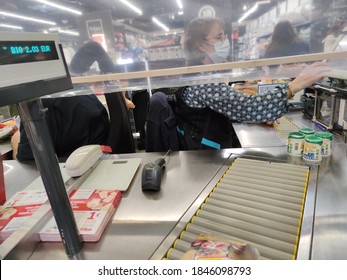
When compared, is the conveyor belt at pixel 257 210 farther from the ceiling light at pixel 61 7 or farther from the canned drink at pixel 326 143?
the ceiling light at pixel 61 7

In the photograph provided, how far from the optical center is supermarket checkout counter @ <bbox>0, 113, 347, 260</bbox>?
0.57m

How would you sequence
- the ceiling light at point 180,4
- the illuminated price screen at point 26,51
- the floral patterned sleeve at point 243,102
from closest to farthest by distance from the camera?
the illuminated price screen at point 26,51 → the ceiling light at point 180,4 → the floral patterned sleeve at point 243,102

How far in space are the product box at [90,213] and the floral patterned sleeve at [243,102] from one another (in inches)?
24.9

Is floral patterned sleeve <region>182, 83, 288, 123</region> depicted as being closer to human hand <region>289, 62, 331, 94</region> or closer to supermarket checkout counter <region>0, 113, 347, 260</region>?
human hand <region>289, 62, 331, 94</region>

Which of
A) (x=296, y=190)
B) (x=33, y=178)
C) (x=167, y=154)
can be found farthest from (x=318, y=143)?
(x=33, y=178)

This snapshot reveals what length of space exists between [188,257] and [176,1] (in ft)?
2.13

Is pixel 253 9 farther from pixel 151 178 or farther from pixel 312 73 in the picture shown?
pixel 151 178

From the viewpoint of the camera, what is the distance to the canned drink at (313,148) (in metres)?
0.86

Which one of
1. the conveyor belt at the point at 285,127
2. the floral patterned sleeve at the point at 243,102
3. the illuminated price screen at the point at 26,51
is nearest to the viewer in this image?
the illuminated price screen at the point at 26,51

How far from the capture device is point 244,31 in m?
0.70

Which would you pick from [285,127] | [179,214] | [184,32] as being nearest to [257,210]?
[179,214]

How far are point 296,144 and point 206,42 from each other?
53 centimetres

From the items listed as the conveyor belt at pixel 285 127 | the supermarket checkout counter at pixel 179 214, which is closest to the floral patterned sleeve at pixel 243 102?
the supermarket checkout counter at pixel 179 214

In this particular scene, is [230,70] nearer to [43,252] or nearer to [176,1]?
[176,1]
